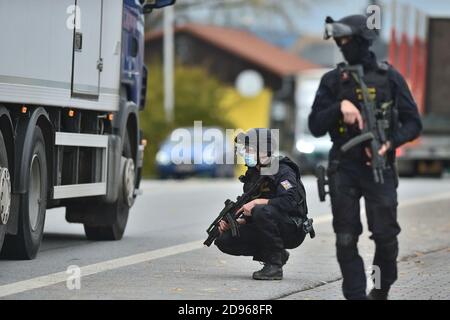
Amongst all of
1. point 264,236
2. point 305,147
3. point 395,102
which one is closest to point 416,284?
point 264,236

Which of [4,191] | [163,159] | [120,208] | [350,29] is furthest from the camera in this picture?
[163,159]

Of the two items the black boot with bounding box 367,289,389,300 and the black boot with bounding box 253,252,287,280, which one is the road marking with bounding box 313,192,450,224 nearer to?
the black boot with bounding box 253,252,287,280

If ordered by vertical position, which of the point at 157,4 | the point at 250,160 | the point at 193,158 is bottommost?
the point at 250,160

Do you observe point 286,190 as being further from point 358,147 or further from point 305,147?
point 305,147

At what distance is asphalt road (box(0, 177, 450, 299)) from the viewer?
380 inches

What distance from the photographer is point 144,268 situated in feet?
37.7

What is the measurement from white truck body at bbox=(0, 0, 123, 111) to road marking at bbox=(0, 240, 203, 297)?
1449 millimetres

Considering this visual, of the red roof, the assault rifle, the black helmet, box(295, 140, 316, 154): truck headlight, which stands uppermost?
the red roof

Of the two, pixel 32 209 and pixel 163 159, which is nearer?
pixel 32 209

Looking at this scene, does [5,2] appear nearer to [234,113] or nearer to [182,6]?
[182,6]

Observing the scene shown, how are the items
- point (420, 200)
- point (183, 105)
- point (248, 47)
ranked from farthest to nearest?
point (248, 47)
point (183, 105)
point (420, 200)

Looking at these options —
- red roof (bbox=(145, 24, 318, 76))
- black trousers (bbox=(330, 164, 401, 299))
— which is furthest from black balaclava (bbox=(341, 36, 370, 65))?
red roof (bbox=(145, 24, 318, 76))

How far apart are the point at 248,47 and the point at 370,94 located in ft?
218

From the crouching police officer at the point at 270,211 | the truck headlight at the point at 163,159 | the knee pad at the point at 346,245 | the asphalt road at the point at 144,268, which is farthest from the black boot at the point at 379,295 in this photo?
the truck headlight at the point at 163,159
